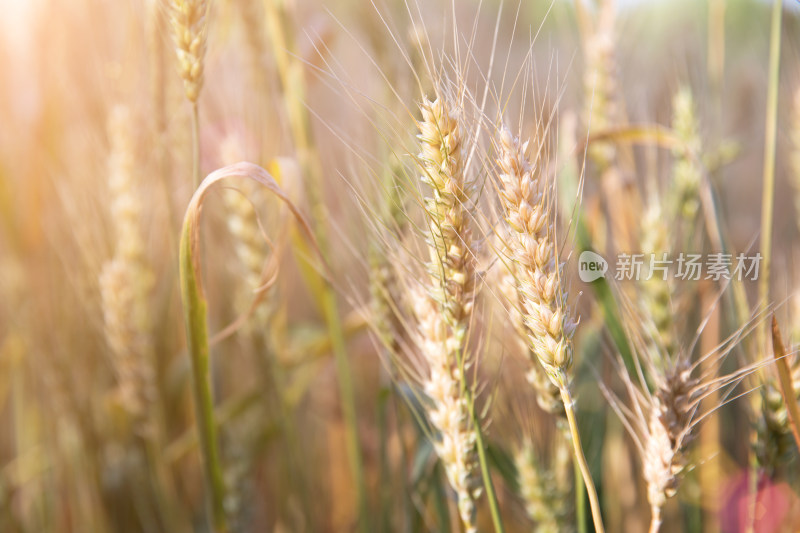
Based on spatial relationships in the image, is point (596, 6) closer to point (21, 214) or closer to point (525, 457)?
point (525, 457)

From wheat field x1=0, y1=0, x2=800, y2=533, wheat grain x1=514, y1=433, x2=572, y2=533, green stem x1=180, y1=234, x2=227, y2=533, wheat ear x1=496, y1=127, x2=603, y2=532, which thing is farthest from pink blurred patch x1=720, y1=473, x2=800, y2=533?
green stem x1=180, y1=234, x2=227, y2=533

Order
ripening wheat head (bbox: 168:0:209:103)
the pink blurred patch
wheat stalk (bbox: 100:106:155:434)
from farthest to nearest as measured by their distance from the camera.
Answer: wheat stalk (bbox: 100:106:155:434) → the pink blurred patch → ripening wheat head (bbox: 168:0:209:103)

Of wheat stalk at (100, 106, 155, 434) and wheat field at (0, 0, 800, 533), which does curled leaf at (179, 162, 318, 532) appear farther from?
wheat stalk at (100, 106, 155, 434)

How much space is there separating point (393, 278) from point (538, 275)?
26 centimetres

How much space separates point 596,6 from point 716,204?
40 cm

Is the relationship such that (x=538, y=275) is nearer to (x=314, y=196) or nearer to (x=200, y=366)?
(x=200, y=366)

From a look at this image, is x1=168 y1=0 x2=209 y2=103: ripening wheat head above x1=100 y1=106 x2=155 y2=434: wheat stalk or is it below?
above

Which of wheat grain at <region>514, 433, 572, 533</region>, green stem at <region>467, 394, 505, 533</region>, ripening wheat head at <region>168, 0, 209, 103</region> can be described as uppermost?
ripening wheat head at <region>168, 0, 209, 103</region>

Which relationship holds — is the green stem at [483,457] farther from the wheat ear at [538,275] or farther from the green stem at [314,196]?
the green stem at [314,196]

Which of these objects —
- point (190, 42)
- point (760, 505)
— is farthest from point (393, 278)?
point (760, 505)

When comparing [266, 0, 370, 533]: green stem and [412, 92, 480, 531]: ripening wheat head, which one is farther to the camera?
[266, 0, 370, 533]: green stem

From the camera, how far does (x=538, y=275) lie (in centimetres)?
43

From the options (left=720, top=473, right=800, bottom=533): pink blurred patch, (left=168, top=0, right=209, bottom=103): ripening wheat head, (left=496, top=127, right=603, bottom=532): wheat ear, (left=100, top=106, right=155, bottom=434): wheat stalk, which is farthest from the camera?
(left=100, top=106, right=155, bottom=434): wheat stalk

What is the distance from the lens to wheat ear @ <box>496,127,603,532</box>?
417 millimetres
